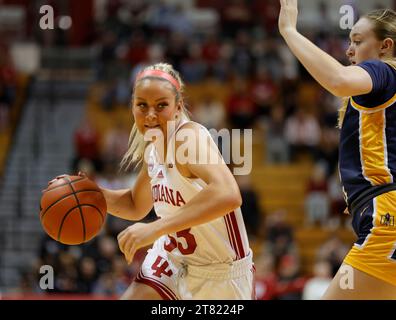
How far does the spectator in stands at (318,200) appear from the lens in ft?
42.7

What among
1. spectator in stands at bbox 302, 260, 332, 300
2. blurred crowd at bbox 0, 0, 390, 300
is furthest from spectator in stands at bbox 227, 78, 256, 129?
spectator in stands at bbox 302, 260, 332, 300

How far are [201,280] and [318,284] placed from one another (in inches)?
215

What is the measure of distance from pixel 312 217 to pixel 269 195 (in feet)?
3.18

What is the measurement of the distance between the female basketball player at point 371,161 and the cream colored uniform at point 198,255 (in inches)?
25.0

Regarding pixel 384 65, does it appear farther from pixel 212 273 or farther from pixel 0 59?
pixel 0 59

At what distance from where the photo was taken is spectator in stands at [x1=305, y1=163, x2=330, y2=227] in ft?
42.7

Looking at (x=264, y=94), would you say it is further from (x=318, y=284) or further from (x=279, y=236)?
(x=318, y=284)

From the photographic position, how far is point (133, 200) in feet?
16.4

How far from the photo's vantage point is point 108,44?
1568cm

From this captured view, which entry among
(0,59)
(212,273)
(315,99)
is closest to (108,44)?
(0,59)

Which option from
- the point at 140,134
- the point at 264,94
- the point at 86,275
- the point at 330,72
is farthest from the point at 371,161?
the point at 264,94

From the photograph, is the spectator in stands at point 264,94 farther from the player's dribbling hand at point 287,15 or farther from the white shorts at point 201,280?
the player's dribbling hand at point 287,15
